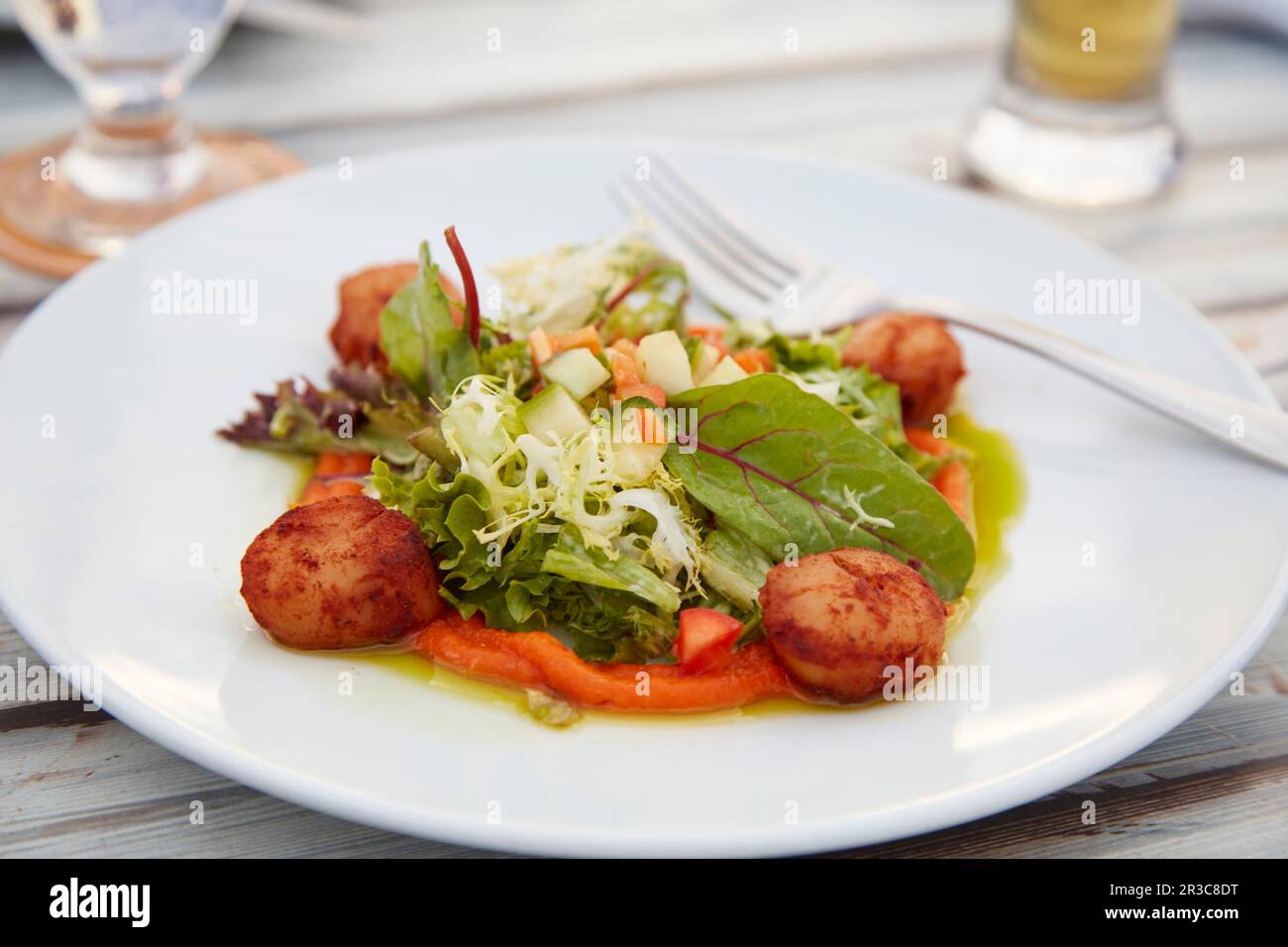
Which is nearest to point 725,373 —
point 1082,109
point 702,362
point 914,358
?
point 702,362

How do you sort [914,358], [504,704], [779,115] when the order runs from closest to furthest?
[504,704] → [914,358] → [779,115]

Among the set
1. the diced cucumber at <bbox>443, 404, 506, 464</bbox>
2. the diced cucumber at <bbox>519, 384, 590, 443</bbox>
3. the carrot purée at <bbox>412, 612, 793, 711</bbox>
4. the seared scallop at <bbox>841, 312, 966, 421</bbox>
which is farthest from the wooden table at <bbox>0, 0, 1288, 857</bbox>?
the diced cucumber at <bbox>519, 384, 590, 443</bbox>

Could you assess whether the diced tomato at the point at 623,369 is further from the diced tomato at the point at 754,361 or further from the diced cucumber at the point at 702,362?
the diced tomato at the point at 754,361

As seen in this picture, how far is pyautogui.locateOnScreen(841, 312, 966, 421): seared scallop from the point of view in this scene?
10.4 ft

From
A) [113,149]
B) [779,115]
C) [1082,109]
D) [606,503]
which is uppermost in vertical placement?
[779,115]

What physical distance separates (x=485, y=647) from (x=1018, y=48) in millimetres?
3130

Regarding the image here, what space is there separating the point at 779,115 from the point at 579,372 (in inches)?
111

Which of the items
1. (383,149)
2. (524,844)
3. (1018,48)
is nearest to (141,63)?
(383,149)

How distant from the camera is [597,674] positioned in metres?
2.35

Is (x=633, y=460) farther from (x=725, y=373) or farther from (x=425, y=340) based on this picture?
(x=425, y=340)

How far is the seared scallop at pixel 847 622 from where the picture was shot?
2285mm

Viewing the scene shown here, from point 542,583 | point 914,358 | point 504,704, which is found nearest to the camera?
point 504,704

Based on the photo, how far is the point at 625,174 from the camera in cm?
388

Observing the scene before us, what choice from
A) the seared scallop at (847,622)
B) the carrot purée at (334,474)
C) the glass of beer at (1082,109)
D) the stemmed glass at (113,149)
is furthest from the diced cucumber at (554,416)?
the glass of beer at (1082,109)
